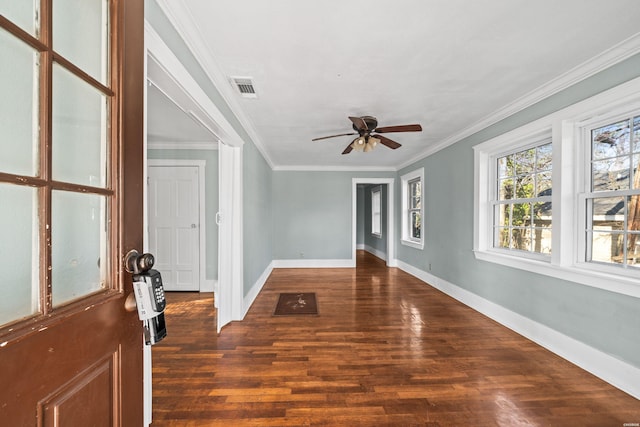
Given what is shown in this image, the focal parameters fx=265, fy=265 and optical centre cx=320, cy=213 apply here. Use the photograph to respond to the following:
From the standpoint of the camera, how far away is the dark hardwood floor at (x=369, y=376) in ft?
5.42

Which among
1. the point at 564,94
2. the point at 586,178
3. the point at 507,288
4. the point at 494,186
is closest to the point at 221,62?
the point at 564,94

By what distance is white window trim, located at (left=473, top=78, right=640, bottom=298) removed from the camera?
193 cm

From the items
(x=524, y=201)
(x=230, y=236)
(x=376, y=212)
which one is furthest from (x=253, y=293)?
(x=376, y=212)

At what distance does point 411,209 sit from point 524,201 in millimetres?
2719

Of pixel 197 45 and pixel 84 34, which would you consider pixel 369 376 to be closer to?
pixel 84 34

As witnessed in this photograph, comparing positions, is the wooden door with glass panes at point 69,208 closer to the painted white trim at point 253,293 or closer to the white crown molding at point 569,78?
the painted white trim at point 253,293

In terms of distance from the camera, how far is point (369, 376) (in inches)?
79.3

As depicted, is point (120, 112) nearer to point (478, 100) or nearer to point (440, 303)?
point (478, 100)

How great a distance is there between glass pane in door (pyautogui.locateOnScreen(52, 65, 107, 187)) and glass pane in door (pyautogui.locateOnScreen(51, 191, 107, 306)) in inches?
2.5

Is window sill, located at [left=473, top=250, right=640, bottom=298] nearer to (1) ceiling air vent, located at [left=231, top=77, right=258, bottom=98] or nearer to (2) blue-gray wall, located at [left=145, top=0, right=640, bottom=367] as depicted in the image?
(2) blue-gray wall, located at [left=145, top=0, right=640, bottom=367]

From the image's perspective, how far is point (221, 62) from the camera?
6.57 feet

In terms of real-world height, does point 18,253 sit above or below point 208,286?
above

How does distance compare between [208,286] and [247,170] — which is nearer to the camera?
[247,170]

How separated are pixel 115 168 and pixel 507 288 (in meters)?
3.57
